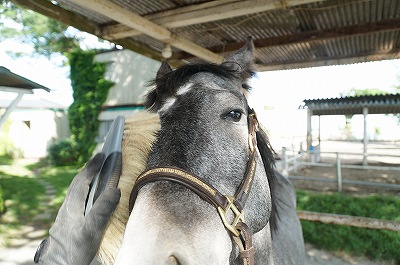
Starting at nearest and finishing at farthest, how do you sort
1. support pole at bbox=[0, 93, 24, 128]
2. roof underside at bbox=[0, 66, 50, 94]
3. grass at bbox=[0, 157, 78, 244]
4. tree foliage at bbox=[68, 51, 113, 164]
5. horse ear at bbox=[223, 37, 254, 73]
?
horse ear at bbox=[223, 37, 254, 73]
roof underside at bbox=[0, 66, 50, 94]
support pole at bbox=[0, 93, 24, 128]
grass at bbox=[0, 157, 78, 244]
tree foliage at bbox=[68, 51, 113, 164]

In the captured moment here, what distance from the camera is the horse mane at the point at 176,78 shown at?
49.5 inches

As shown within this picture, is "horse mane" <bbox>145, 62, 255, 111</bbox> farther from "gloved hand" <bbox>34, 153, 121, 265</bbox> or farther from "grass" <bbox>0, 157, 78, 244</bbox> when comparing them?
"grass" <bbox>0, 157, 78, 244</bbox>

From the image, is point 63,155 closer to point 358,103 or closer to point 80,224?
point 358,103

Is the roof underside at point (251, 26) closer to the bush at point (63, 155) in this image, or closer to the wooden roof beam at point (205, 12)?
the wooden roof beam at point (205, 12)

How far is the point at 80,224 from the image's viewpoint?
1.05m

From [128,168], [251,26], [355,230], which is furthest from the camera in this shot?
[355,230]

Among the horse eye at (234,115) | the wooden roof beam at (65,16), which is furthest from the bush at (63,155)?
the horse eye at (234,115)

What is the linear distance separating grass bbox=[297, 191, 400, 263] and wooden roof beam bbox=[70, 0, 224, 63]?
3926mm

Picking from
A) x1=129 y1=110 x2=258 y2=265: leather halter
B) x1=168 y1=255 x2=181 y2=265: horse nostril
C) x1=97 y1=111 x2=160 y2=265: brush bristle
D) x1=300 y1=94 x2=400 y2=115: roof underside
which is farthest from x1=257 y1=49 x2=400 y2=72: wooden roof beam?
x1=300 y1=94 x2=400 y2=115: roof underside

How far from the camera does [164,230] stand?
84cm

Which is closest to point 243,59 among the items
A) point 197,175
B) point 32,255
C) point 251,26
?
point 197,175

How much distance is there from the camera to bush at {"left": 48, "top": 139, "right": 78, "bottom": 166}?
1631 cm

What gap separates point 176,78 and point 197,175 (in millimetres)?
502

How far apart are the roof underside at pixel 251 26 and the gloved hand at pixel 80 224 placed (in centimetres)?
162
